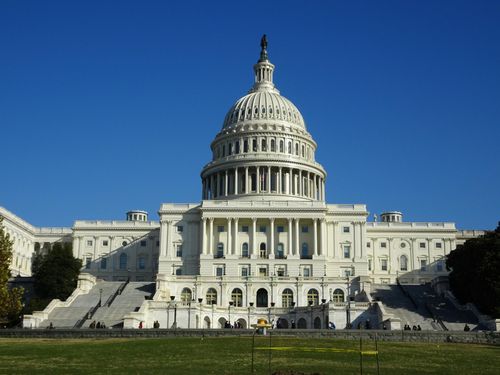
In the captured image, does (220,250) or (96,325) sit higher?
(220,250)

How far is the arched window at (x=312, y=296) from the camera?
102 metres

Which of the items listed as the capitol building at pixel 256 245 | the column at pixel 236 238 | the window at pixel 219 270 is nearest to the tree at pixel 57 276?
the capitol building at pixel 256 245

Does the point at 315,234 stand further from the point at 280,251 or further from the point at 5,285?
the point at 5,285

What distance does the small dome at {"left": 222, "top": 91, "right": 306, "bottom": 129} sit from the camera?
15050cm

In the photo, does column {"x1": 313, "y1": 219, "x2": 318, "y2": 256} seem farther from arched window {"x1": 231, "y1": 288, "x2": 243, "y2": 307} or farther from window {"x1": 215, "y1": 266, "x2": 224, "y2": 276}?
arched window {"x1": 231, "y1": 288, "x2": 243, "y2": 307}

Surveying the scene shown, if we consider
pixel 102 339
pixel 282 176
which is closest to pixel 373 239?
pixel 282 176

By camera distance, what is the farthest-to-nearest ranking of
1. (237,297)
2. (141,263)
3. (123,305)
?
1. (141,263)
2. (237,297)
3. (123,305)

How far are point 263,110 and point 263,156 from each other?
15.4 m

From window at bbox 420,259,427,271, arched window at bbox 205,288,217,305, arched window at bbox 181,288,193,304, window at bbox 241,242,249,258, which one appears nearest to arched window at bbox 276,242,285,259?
window at bbox 241,242,249,258

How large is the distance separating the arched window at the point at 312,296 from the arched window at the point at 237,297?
9312mm

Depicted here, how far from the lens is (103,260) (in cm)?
14188

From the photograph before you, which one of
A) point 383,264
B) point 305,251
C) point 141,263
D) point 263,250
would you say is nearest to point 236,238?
point 263,250

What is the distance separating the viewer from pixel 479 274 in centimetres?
8175

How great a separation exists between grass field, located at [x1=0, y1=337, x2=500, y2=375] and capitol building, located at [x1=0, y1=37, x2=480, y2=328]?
28.6m
